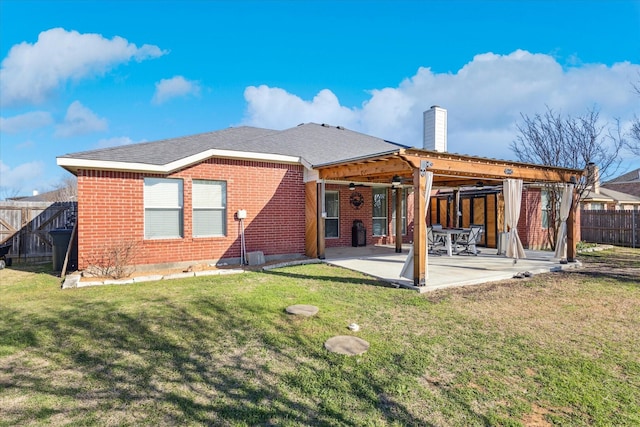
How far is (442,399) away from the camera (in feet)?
9.82

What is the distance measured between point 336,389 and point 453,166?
6.07m

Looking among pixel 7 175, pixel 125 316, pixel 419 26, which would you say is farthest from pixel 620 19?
pixel 7 175

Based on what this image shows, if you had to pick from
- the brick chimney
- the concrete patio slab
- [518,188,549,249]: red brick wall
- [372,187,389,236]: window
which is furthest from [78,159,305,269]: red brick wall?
[518,188,549,249]: red brick wall

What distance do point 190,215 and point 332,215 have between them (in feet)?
18.4

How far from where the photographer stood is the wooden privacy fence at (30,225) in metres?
10.6

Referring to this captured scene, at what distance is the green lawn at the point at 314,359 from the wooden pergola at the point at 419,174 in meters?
1.62

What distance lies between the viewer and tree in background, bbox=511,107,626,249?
559 inches

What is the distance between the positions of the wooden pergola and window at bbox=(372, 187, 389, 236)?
5.19ft

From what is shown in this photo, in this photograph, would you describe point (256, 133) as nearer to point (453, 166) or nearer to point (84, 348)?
point (453, 166)

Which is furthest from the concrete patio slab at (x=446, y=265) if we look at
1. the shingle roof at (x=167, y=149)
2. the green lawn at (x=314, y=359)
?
the shingle roof at (x=167, y=149)

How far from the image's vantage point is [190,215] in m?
9.08

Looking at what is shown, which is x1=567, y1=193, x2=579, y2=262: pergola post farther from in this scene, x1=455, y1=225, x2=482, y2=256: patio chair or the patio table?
the patio table

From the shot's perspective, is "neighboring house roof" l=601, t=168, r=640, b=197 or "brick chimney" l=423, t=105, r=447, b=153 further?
"neighboring house roof" l=601, t=168, r=640, b=197

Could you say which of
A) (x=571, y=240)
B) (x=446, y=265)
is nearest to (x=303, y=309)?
(x=446, y=265)
